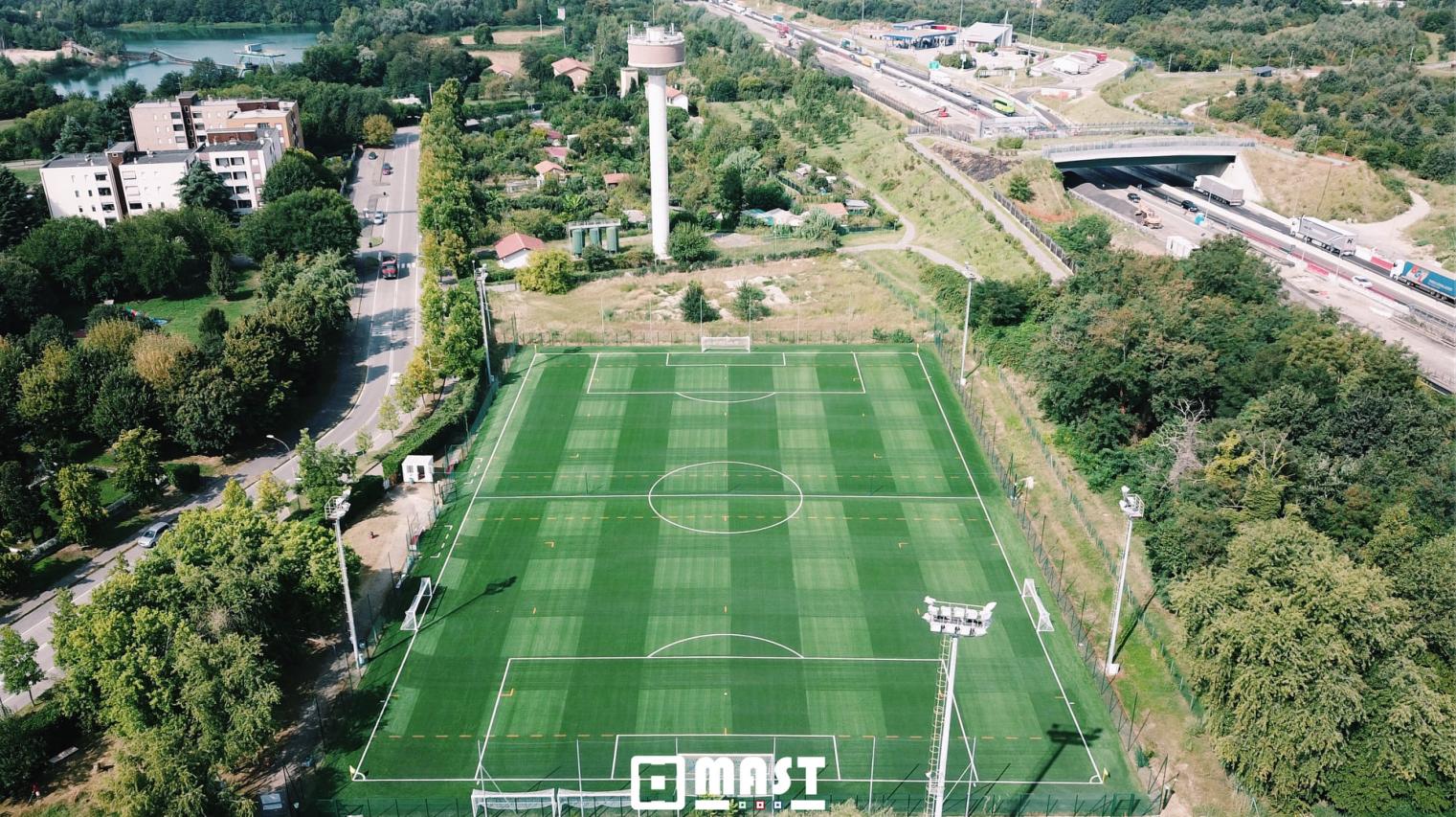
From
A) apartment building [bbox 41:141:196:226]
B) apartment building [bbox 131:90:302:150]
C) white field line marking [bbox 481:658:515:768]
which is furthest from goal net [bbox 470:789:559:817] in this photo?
apartment building [bbox 131:90:302:150]

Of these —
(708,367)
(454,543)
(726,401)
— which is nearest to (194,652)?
(454,543)

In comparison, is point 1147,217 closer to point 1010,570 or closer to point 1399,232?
point 1399,232

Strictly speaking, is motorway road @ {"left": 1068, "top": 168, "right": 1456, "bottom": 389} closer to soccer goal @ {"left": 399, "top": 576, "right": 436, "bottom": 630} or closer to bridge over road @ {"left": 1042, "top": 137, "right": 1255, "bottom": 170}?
bridge over road @ {"left": 1042, "top": 137, "right": 1255, "bottom": 170}

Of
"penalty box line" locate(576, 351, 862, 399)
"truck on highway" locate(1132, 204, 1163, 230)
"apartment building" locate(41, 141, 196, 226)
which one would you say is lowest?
"penalty box line" locate(576, 351, 862, 399)

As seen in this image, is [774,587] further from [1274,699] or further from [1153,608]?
[1274,699]

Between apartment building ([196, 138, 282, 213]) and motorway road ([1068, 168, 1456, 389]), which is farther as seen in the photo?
apartment building ([196, 138, 282, 213])

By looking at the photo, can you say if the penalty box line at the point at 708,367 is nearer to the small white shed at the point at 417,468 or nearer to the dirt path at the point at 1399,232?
the small white shed at the point at 417,468

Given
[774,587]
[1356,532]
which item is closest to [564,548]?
[774,587]
